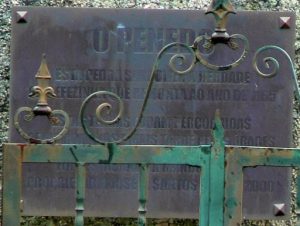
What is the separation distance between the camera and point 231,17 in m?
3.69

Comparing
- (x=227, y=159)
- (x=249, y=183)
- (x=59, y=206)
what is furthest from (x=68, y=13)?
(x=227, y=159)

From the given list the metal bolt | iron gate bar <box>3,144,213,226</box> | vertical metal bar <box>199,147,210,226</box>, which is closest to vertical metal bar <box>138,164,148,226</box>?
iron gate bar <box>3,144,213,226</box>

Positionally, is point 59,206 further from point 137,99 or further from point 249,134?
point 249,134

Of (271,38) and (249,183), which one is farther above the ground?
(271,38)

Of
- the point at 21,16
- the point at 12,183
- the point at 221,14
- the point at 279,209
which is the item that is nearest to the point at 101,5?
Result: the point at 21,16

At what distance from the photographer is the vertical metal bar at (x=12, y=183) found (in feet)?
8.05

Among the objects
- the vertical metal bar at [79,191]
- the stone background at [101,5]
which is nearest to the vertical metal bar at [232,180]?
the vertical metal bar at [79,191]

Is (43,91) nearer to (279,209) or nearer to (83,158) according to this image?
(83,158)

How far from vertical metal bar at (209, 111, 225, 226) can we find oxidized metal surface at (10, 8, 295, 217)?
3.99 ft

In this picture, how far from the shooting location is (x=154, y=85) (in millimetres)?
3672

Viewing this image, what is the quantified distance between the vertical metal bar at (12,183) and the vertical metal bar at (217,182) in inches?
20.3

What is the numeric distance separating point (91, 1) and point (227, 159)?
5.08 ft

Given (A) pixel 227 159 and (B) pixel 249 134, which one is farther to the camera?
(B) pixel 249 134

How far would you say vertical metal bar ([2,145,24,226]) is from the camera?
8.05ft
